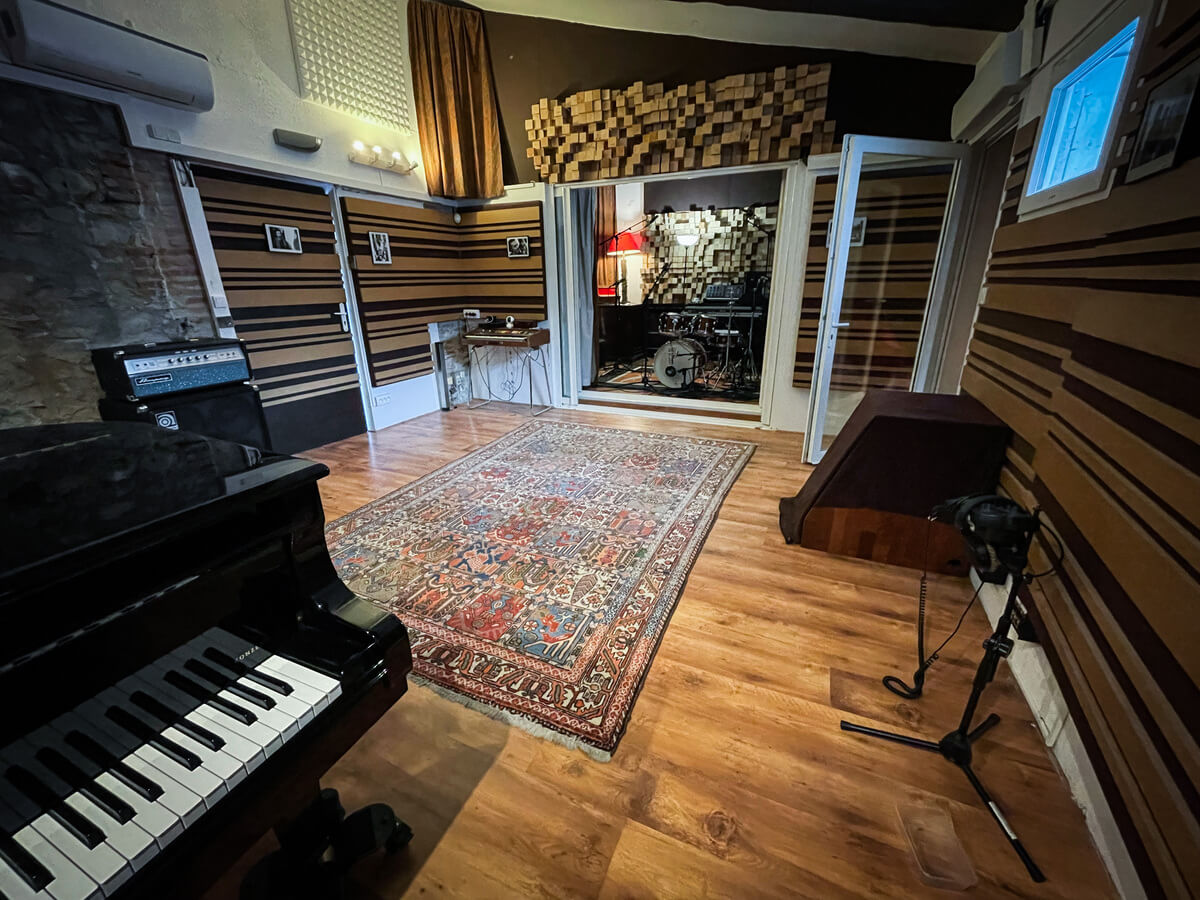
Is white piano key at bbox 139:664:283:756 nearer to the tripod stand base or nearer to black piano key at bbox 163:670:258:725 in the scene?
black piano key at bbox 163:670:258:725

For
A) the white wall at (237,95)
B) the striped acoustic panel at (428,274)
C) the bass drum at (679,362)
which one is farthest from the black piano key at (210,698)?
the bass drum at (679,362)

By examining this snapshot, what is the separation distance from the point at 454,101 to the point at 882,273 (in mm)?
3886

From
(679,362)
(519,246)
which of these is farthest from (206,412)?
(679,362)

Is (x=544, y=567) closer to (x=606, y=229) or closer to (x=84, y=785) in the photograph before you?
(x=84, y=785)

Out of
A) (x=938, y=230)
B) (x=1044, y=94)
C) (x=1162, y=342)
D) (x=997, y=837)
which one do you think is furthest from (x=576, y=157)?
(x=997, y=837)

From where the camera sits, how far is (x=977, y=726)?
141 cm

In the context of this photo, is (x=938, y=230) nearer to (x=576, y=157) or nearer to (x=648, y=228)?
(x=576, y=157)

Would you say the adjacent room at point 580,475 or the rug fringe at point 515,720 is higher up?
the adjacent room at point 580,475

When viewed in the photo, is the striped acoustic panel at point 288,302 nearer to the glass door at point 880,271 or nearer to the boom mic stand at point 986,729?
the glass door at point 880,271

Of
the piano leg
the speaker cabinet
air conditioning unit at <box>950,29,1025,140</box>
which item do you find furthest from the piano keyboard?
air conditioning unit at <box>950,29,1025,140</box>

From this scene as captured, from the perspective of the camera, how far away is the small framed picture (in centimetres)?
456

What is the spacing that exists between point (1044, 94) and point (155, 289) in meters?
4.60

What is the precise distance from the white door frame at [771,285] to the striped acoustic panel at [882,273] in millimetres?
161

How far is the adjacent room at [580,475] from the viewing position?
76cm
